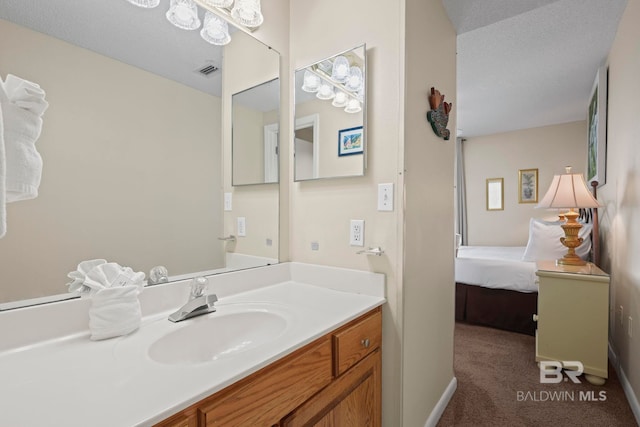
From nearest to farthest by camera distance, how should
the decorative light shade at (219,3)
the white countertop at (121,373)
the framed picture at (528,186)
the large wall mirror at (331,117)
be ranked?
the white countertop at (121,373), the decorative light shade at (219,3), the large wall mirror at (331,117), the framed picture at (528,186)

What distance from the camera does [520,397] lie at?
1.95 metres

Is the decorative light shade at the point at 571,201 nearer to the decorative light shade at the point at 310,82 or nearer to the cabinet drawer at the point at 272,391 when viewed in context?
the decorative light shade at the point at 310,82

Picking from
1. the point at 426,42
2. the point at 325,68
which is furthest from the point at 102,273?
the point at 426,42

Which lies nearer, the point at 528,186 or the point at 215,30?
the point at 215,30

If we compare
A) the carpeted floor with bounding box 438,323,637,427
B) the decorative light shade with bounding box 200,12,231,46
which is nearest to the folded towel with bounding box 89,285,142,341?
the decorative light shade with bounding box 200,12,231,46

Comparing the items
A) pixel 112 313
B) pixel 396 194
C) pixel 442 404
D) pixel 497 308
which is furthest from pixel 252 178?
pixel 497 308

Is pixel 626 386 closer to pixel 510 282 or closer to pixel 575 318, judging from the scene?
pixel 575 318

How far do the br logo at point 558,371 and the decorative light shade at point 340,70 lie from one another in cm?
241

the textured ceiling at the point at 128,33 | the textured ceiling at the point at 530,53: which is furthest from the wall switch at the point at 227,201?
the textured ceiling at the point at 530,53

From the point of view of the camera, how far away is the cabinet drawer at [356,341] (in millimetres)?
1009

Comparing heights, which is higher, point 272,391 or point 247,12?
point 247,12

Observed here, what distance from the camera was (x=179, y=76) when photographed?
1229 mm

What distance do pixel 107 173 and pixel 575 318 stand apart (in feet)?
9.31

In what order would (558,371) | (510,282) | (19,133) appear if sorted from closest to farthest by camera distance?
1. (19,133)
2. (558,371)
3. (510,282)
